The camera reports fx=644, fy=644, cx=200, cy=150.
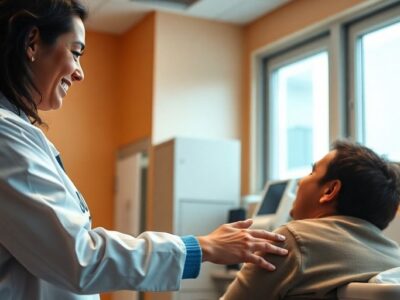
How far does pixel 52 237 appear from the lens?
1.00 metres

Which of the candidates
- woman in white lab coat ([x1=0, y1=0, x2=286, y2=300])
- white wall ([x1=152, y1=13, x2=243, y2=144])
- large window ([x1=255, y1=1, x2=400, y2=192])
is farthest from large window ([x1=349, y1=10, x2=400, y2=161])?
woman in white lab coat ([x1=0, y1=0, x2=286, y2=300])

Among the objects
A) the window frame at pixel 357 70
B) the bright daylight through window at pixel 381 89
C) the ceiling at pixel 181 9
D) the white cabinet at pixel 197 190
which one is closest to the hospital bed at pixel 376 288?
the bright daylight through window at pixel 381 89

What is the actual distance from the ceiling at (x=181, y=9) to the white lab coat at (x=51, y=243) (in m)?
2.90

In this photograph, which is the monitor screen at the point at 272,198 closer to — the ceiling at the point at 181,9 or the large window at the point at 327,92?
the large window at the point at 327,92

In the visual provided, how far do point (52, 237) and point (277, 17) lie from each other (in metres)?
3.24

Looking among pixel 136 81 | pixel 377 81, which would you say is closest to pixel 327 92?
pixel 377 81

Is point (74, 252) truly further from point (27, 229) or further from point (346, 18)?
point (346, 18)

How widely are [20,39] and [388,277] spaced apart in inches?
32.5

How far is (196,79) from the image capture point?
4.20m

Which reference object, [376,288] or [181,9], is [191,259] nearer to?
[376,288]

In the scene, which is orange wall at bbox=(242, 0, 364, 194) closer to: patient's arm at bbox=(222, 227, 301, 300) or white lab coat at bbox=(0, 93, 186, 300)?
patient's arm at bbox=(222, 227, 301, 300)

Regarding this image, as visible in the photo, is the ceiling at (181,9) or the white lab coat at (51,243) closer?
the white lab coat at (51,243)

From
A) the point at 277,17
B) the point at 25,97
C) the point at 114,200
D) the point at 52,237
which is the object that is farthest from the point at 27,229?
the point at 114,200

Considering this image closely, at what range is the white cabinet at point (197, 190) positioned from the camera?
3.59 meters
